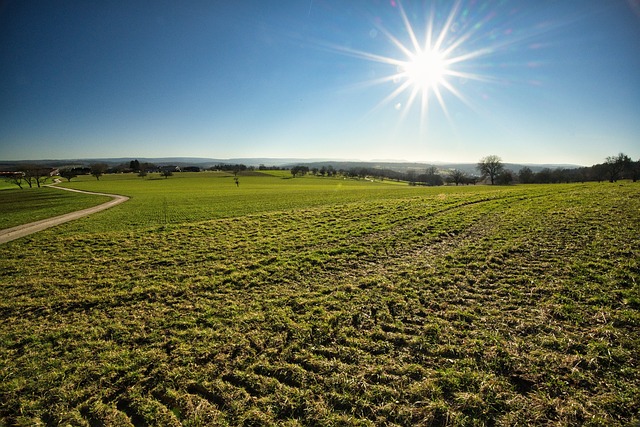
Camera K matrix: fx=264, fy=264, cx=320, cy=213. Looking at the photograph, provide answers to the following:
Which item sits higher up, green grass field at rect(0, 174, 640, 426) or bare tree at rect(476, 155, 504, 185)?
bare tree at rect(476, 155, 504, 185)

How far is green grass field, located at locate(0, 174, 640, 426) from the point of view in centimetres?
500

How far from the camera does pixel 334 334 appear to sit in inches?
281

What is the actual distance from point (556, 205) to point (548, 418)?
24.0m

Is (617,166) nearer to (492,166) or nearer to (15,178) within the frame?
(492,166)

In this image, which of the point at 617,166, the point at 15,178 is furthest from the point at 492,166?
the point at 15,178

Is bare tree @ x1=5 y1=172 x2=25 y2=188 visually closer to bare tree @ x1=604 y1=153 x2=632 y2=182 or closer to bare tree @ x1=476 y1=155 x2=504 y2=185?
bare tree @ x1=476 y1=155 x2=504 y2=185

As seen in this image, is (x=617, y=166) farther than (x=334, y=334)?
Yes

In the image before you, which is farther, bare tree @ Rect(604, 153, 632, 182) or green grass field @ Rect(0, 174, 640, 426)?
bare tree @ Rect(604, 153, 632, 182)

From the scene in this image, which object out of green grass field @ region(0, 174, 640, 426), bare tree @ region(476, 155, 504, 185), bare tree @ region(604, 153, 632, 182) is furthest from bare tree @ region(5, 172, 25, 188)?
bare tree @ region(604, 153, 632, 182)

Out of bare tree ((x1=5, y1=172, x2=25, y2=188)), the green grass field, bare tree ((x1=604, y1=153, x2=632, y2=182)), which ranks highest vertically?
bare tree ((x1=604, y1=153, x2=632, y2=182))

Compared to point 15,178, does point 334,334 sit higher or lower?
lower

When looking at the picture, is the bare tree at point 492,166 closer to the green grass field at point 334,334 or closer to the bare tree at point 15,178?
the green grass field at point 334,334

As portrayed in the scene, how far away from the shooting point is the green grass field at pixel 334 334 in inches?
197

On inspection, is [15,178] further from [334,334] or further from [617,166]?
[617,166]
